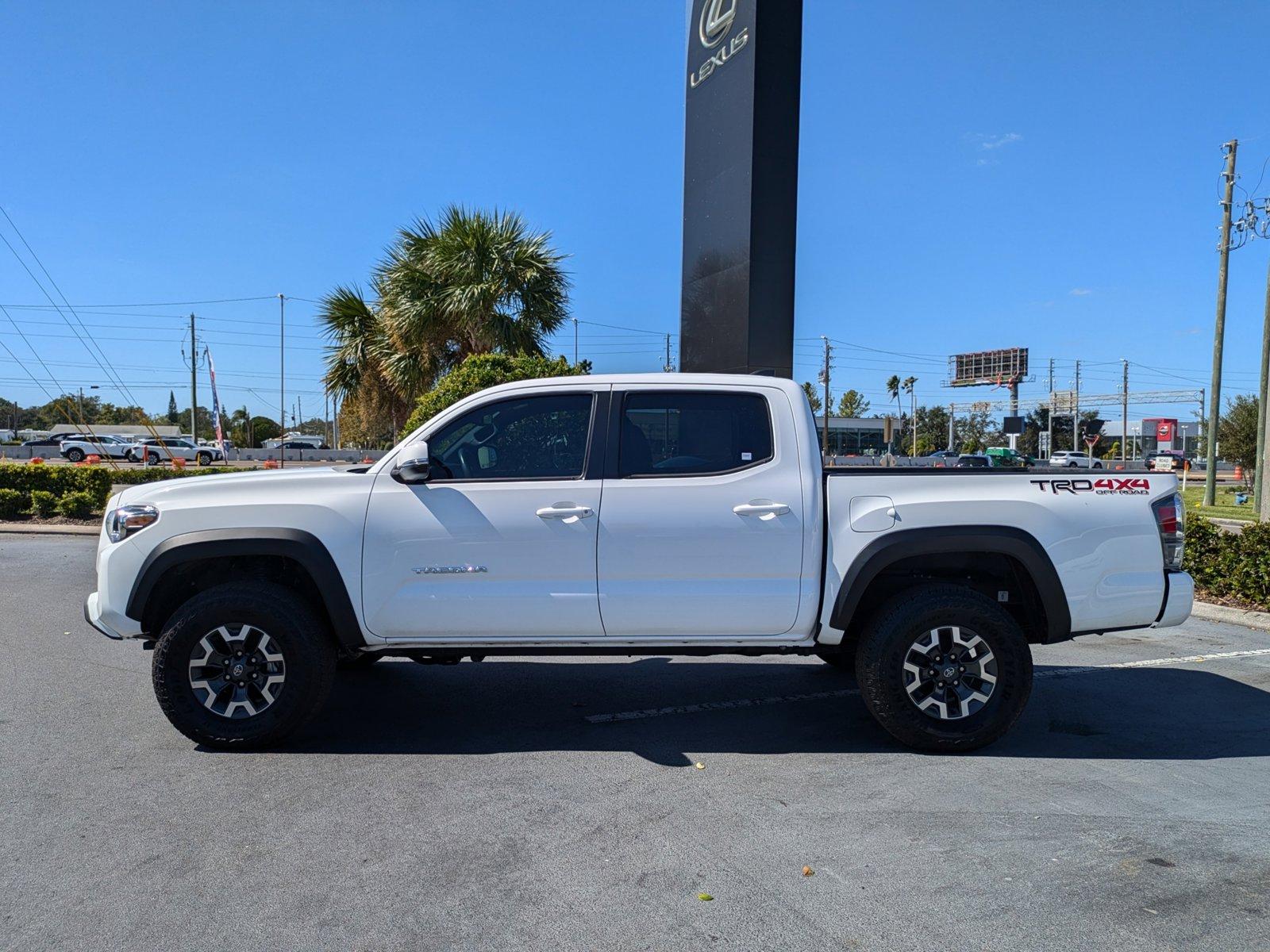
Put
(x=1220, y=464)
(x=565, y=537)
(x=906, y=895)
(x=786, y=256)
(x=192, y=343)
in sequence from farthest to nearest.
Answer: (x=1220, y=464) → (x=192, y=343) → (x=786, y=256) → (x=565, y=537) → (x=906, y=895)

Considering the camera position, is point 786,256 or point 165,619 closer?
point 165,619

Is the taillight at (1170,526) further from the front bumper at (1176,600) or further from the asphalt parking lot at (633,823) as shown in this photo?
the asphalt parking lot at (633,823)

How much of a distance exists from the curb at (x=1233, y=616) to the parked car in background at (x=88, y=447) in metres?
47.7

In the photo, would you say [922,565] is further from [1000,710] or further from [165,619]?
[165,619]

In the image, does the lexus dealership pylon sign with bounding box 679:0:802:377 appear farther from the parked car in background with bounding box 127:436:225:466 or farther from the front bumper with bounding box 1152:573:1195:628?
the parked car in background with bounding box 127:436:225:466

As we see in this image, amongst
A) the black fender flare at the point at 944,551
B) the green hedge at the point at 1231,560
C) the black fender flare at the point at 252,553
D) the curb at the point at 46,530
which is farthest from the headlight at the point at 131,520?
the curb at the point at 46,530

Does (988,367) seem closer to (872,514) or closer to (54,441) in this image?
(54,441)

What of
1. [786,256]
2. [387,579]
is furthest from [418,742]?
[786,256]

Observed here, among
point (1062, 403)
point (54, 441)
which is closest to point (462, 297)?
point (54, 441)

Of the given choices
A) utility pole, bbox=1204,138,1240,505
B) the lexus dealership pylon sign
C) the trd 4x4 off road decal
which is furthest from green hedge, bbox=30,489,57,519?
utility pole, bbox=1204,138,1240,505

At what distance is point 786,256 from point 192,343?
6761cm

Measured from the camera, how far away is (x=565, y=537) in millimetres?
4922

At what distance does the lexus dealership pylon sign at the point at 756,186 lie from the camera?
10.1m

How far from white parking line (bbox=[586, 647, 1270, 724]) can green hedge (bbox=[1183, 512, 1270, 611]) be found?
1329 mm
